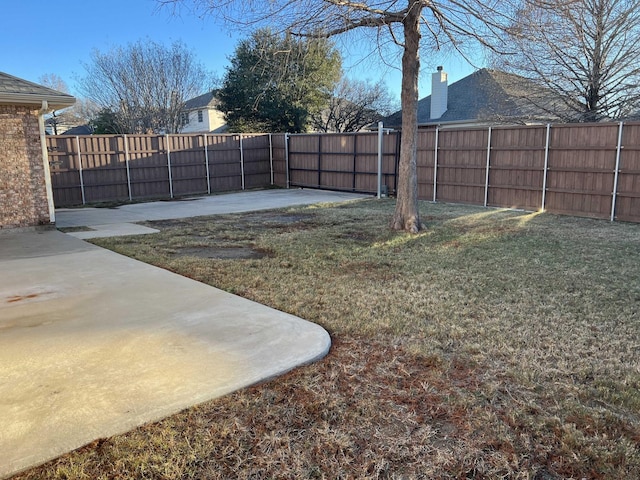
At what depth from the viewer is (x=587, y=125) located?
33.4 feet

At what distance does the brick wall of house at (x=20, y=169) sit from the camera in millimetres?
8469

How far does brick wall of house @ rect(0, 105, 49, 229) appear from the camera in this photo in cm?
847

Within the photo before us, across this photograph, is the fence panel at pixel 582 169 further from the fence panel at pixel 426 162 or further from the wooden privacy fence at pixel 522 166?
the fence panel at pixel 426 162

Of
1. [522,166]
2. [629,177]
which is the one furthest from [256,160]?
[629,177]

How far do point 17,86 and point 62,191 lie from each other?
6258 millimetres

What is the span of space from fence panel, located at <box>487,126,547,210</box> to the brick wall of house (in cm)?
965

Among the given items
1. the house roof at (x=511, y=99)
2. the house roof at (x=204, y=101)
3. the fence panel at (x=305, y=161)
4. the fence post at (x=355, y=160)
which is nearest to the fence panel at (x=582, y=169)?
the house roof at (x=511, y=99)

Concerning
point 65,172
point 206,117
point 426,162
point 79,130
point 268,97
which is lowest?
point 65,172

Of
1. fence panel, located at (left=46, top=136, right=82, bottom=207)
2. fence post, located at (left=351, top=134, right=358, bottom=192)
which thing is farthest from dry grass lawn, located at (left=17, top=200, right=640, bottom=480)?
fence post, located at (left=351, top=134, right=358, bottom=192)

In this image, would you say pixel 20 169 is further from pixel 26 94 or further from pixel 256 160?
pixel 256 160

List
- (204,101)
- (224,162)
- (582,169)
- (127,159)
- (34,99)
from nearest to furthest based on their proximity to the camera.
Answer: (34,99) → (582,169) → (127,159) → (224,162) → (204,101)

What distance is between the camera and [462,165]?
41.3 feet

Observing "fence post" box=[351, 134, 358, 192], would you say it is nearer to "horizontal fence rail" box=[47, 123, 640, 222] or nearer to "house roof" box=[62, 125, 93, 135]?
"horizontal fence rail" box=[47, 123, 640, 222]

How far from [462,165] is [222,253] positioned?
765cm
